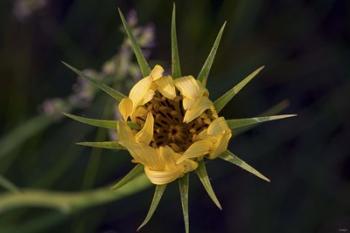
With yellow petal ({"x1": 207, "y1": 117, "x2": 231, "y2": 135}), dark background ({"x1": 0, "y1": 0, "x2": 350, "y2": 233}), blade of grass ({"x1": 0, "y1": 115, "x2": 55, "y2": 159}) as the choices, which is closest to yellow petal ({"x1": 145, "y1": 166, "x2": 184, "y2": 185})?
yellow petal ({"x1": 207, "y1": 117, "x2": 231, "y2": 135})

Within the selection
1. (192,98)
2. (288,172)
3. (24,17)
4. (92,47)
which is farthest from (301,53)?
(192,98)

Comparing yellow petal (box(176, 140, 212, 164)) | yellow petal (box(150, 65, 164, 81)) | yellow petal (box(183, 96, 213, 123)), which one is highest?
yellow petal (box(150, 65, 164, 81))

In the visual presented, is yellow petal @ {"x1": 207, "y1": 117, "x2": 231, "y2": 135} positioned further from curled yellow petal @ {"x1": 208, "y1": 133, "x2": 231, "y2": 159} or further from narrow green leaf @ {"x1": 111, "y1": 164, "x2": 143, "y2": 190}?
narrow green leaf @ {"x1": 111, "y1": 164, "x2": 143, "y2": 190}

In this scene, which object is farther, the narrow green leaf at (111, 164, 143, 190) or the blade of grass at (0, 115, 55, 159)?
the blade of grass at (0, 115, 55, 159)

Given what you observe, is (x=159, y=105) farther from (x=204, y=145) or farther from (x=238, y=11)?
(x=238, y=11)

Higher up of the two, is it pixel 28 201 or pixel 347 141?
pixel 28 201

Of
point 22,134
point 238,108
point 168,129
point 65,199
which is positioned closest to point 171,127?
point 168,129

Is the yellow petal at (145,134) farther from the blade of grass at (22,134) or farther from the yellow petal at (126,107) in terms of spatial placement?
the blade of grass at (22,134)

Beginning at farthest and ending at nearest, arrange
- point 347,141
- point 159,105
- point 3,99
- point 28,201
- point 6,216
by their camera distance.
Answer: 1. point 3,99
2. point 347,141
3. point 6,216
4. point 28,201
5. point 159,105
